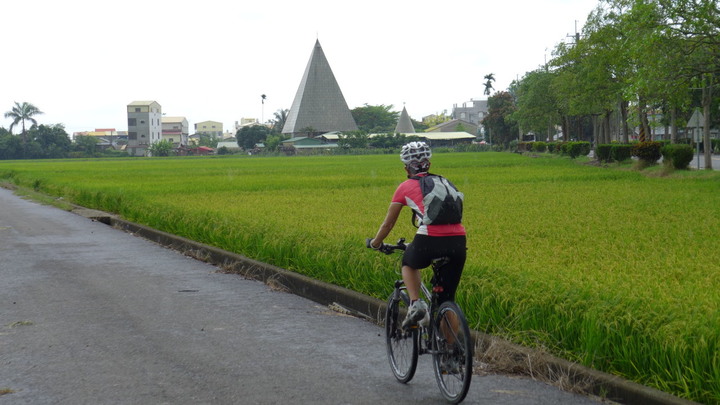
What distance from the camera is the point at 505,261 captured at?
9.47 metres

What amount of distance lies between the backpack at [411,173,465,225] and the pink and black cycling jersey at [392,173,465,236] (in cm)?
4

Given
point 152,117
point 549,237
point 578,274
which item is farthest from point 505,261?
point 152,117

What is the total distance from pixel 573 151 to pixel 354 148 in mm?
64097

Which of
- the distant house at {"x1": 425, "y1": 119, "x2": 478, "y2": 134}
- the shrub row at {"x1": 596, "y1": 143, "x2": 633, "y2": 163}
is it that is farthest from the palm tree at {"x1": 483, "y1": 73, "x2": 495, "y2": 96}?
the shrub row at {"x1": 596, "y1": 143, "x2": 633, "y2": 163}

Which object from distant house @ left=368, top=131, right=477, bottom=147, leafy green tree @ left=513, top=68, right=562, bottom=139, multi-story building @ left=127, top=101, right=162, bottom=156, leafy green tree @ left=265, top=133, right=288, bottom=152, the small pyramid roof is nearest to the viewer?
leafy green tree @ left=513, top=68, right=562, bottom=139

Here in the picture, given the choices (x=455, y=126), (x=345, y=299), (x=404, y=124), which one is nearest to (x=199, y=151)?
(x=404, y=124)

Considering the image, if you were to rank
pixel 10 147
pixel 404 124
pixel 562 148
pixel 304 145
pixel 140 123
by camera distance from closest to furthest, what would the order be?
Result: pixel 562 148
pixel 10 147
pixel 304 145
pixel 404 124
pixel 140 123

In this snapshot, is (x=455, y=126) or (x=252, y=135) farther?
(x=455, y=126)

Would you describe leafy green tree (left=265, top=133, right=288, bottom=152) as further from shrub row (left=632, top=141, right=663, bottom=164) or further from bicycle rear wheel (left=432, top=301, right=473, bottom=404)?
bicycle rear wheel (left=432, top=301, right=473, bottom=404)

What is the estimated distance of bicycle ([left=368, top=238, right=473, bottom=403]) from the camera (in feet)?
15.7

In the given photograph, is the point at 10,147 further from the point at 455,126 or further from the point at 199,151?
the point at 455,126

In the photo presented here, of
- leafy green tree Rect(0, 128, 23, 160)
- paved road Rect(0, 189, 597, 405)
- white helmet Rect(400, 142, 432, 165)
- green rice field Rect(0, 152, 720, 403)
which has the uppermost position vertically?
leafy green tree Rect(0, 128, 23, 160)

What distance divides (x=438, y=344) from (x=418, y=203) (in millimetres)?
887

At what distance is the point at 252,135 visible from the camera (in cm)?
14838
